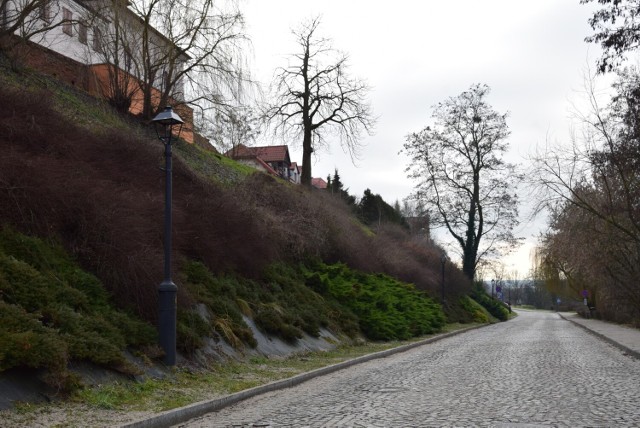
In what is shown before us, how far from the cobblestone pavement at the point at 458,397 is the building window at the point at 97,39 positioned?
14.7 meters

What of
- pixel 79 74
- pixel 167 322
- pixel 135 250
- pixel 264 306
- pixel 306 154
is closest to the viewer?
pixel 167 322

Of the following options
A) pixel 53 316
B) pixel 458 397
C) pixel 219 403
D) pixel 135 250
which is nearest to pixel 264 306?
pixel 135 250

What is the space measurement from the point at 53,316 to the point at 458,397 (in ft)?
19.7

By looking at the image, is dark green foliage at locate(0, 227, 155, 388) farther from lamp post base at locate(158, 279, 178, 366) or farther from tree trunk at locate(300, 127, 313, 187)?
tree trunk at locate(300, 127, 313, 187)

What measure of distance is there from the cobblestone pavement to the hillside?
8.18 feet

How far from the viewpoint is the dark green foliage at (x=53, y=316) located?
8.00m

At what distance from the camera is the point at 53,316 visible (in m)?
9.18

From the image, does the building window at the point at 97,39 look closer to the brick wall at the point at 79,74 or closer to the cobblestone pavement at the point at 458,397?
the brick wall at the point at 79,74

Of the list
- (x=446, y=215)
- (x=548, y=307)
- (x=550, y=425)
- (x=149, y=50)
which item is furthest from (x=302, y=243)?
(x=548, y=307)

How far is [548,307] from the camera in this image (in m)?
161

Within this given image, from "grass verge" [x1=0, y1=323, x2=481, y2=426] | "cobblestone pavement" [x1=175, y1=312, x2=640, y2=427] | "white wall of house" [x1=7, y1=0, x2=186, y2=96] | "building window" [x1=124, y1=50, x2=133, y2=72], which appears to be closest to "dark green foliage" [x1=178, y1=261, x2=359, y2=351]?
"grass verge" [x1=0, y1=323, x2=481, y2=426]

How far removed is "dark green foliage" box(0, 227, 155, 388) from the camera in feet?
26.2

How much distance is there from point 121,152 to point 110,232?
5330mm

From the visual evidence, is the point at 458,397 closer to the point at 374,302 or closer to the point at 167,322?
the point at 167,322
